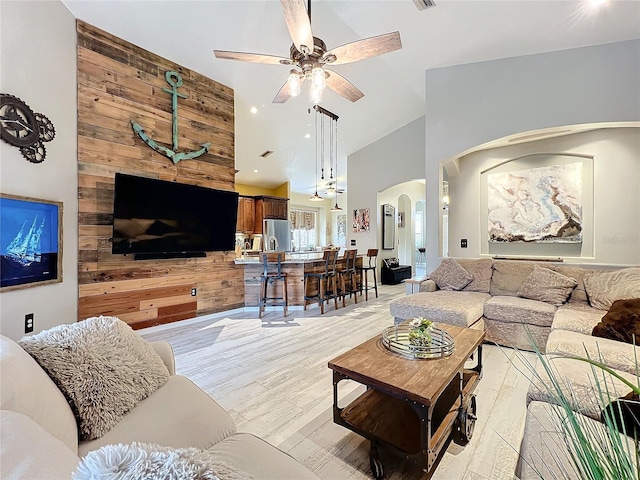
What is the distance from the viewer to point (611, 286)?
3.06 meters

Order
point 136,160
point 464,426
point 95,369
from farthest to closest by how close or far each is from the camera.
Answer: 1. point 136,160
2. point 464,426
3. point 95,369

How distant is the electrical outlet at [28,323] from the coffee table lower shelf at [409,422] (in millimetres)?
2957

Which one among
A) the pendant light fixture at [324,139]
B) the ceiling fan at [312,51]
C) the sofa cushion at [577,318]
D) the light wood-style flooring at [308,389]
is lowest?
the light wood-style flooring at [308,389]

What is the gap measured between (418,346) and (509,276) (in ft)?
8.65

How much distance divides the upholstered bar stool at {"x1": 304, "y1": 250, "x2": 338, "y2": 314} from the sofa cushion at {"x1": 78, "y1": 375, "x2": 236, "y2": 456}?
361 cm

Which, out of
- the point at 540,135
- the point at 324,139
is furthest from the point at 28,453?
the point at 324,139

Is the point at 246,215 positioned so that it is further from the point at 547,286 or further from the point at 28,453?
the point at 28,453

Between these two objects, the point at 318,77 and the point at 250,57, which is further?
the point at 250,57

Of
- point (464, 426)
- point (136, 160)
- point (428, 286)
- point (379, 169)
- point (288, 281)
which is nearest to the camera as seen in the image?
point (464, 426)

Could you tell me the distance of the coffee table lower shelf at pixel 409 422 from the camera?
1.48 meters

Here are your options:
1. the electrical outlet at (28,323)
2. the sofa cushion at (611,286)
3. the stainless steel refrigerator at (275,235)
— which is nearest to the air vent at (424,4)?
the sofa cushion at (611,286)

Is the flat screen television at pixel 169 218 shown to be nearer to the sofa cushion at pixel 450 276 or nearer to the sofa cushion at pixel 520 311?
the sofa cushion at pixel 450 276

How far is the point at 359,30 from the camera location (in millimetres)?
4062

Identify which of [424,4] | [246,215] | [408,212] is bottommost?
[246,215]
